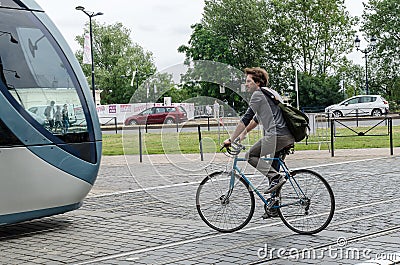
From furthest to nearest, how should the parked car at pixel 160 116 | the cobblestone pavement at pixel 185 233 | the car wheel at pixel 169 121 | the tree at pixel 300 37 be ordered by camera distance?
the tree at pixel 300 37, the car wheel at pixel 169 121, the parked car at pixel 160 116, the cobblestone pavement at pixel 185 233

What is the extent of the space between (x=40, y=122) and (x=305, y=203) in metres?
3.27

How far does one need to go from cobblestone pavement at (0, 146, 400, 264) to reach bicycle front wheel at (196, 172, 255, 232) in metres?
0.16

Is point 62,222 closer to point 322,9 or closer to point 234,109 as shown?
point 234,109

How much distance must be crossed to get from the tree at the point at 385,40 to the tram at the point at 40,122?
56352 mm

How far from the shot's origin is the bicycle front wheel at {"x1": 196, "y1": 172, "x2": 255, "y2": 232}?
305 inches

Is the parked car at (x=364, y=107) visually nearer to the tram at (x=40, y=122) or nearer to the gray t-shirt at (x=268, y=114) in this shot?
the tram at (x=40, y=122)

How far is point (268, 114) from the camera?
24.9ft

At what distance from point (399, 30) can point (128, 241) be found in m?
58.8

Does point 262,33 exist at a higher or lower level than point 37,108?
higher

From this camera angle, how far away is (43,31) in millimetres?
8484

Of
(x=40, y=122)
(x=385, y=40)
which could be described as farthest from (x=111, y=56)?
(x=40, y=122)

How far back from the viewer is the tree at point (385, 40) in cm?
6250

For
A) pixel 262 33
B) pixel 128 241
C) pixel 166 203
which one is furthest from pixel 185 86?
pixel 262 33

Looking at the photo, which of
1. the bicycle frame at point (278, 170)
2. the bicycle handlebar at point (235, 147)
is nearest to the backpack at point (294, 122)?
the bicycle frame at point (278, 170)
